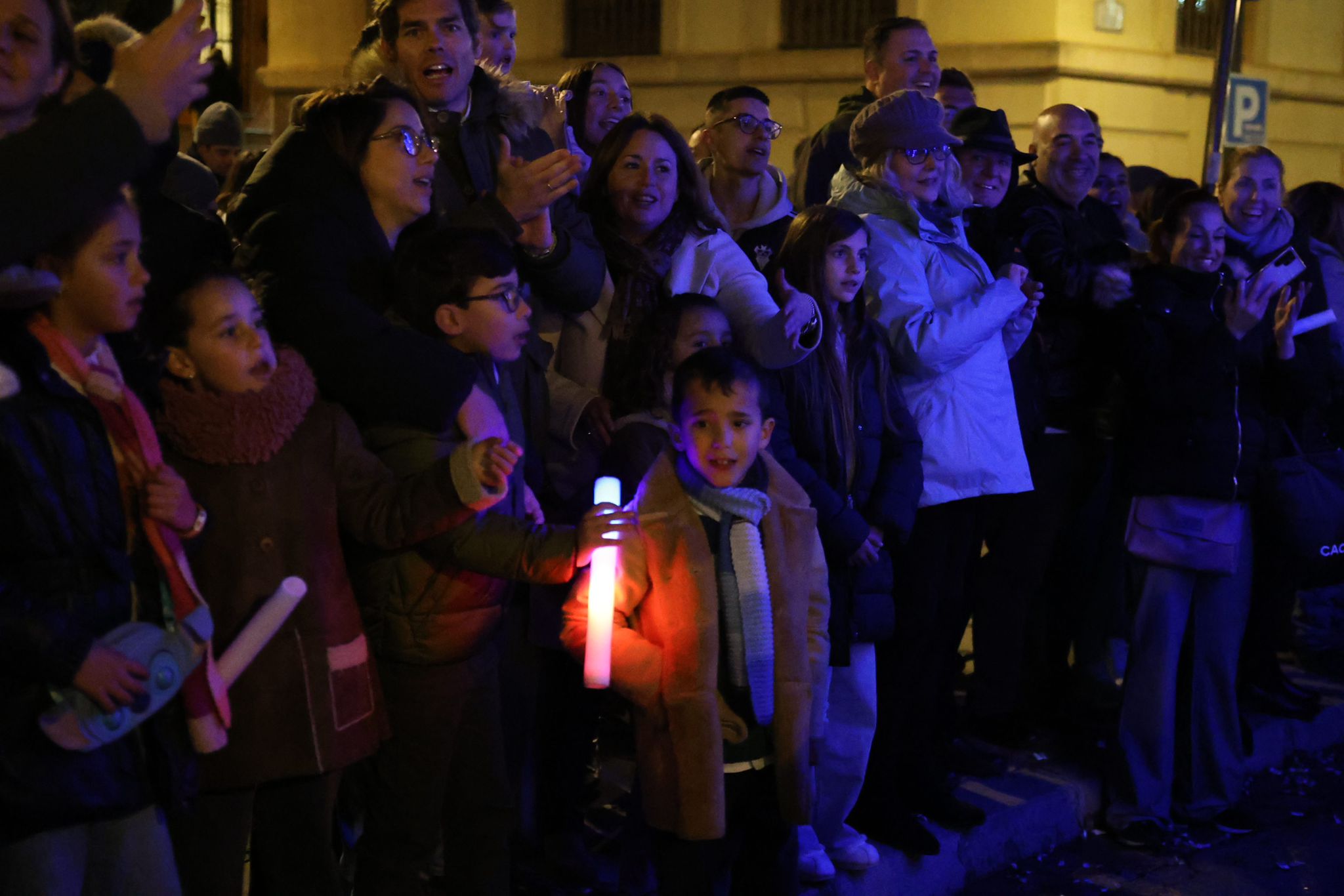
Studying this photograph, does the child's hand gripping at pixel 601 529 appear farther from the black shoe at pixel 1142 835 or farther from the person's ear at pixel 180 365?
the black shoe at pixel 1142 835

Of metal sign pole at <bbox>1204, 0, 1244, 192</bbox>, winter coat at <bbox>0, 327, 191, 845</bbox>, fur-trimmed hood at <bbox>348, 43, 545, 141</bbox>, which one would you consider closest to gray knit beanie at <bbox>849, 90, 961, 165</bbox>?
fur-trimmed hood at <bbox>348, 43, 545, 141</bbox>

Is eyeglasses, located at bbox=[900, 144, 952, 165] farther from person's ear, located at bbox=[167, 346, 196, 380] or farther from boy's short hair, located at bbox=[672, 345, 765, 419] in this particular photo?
person's ear, located at bbox=[167, 346, 196, 380]

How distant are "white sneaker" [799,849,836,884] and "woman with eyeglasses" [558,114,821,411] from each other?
1463 mm

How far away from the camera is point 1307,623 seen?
7.38 metres

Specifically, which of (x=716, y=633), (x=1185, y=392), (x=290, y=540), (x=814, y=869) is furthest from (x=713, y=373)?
(x=1185, y=392)

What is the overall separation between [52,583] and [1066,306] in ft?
13.3

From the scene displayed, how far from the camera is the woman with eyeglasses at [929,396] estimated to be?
15.9 ft

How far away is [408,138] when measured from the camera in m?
3.61

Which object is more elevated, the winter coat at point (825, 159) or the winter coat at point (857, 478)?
the winter coat at point (825, 159)

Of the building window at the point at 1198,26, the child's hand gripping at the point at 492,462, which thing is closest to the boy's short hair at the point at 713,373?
the child's hand gripping at the point at 492,462

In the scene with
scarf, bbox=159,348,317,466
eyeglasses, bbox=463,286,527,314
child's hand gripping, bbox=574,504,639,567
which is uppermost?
eyeglasses, bbox=463,286,527,314

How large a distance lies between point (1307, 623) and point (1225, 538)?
8.24 feet

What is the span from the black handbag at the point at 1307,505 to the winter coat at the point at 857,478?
167 centimetres

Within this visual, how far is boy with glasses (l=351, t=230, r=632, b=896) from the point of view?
342cm
